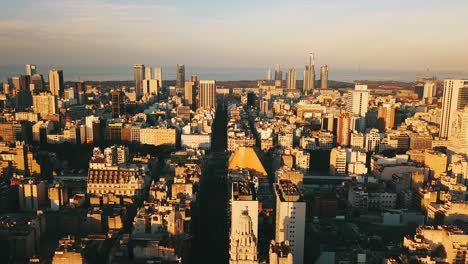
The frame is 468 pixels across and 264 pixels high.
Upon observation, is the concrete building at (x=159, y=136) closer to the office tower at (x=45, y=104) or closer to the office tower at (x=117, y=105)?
the office tower at (x=117, y=105)

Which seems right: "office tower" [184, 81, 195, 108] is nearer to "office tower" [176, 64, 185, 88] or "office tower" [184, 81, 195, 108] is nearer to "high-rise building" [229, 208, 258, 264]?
"office tower" [176, 64, 185, 88]

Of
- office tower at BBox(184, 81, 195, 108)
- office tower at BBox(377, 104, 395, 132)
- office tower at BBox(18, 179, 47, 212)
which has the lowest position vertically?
office tower at BBox(18, 179, 47, 212)

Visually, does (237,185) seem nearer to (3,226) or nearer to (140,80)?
(3,226)

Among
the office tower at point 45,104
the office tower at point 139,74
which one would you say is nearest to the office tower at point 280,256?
the office tower at point 45,104

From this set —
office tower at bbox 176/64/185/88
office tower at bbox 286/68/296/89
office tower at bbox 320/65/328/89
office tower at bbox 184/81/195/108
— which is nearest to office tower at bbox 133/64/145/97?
office tower at bbox 176/64/185/88

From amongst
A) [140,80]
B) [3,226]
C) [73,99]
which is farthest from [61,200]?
[140,80]

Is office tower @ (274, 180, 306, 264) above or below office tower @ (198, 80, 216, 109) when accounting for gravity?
below
